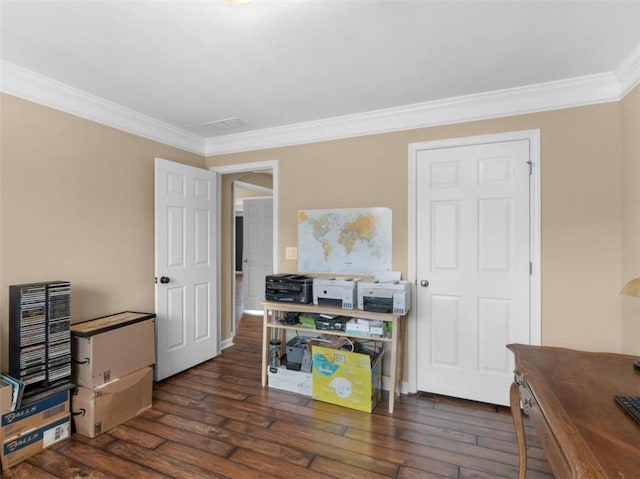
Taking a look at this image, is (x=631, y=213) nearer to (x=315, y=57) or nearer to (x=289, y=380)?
(x=315, y=57)

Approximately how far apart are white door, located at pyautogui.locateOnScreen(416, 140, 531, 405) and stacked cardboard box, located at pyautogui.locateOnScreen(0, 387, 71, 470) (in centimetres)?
262

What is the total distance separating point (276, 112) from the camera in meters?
2.99

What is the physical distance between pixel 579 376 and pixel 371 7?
1.90 metres

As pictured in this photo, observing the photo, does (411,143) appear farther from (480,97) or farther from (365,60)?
(365,60)

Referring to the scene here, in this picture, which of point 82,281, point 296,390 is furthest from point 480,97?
point 82,281

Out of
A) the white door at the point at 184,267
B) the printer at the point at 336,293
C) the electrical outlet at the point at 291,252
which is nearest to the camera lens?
the printer at the point at 336,293

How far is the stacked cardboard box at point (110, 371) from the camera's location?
225cm

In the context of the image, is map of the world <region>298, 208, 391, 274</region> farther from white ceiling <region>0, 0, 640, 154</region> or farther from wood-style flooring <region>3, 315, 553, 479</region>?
wood-style flooring <region>3, 315, 553, 479</region>

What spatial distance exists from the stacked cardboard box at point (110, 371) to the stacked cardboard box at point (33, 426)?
0.33 ft

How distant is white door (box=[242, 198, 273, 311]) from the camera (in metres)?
5.95

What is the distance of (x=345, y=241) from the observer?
3.13m

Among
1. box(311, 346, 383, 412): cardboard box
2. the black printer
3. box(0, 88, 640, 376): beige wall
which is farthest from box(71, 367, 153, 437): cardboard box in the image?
box(311, 346, 383, 412): cardboard box

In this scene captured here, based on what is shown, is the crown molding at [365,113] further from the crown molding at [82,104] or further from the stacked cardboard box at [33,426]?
the stacked cardboard box at [33,426]

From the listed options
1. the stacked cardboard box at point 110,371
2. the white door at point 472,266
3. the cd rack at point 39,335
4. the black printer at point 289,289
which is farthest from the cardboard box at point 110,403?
the white door at point 472,266
